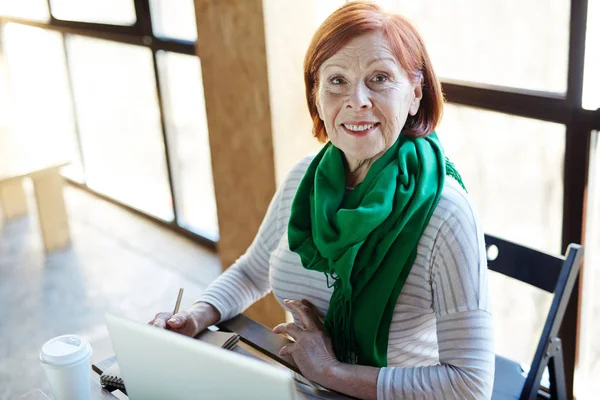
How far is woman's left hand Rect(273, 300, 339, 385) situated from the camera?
4.74ft

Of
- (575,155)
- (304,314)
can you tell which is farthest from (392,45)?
(575,155)

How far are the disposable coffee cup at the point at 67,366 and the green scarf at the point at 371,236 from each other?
50cm

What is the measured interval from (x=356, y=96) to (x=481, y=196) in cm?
99

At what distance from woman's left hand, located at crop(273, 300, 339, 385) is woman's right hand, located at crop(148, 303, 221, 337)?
7.4 inches

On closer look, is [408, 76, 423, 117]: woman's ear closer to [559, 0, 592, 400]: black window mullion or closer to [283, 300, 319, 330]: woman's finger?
[283, 300, 319, 330]: woman's finger

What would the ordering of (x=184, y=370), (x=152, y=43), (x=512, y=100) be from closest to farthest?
(x=184, y=370), (x=512, y=100), (x=152, y=43)

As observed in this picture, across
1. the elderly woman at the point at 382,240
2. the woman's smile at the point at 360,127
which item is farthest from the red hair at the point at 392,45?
the woman's smile at the point at 360,127

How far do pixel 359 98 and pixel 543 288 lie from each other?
68cm

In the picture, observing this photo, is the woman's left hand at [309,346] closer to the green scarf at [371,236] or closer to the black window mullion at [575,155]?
the green scarf at [371,236]

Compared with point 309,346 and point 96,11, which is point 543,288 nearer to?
point 309,346

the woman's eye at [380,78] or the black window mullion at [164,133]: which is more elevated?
the woman's eye at [380,78]

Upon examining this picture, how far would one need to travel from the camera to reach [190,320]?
1.65 m

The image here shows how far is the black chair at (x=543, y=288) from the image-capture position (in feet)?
5.51

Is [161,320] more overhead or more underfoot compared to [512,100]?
more underfoot
